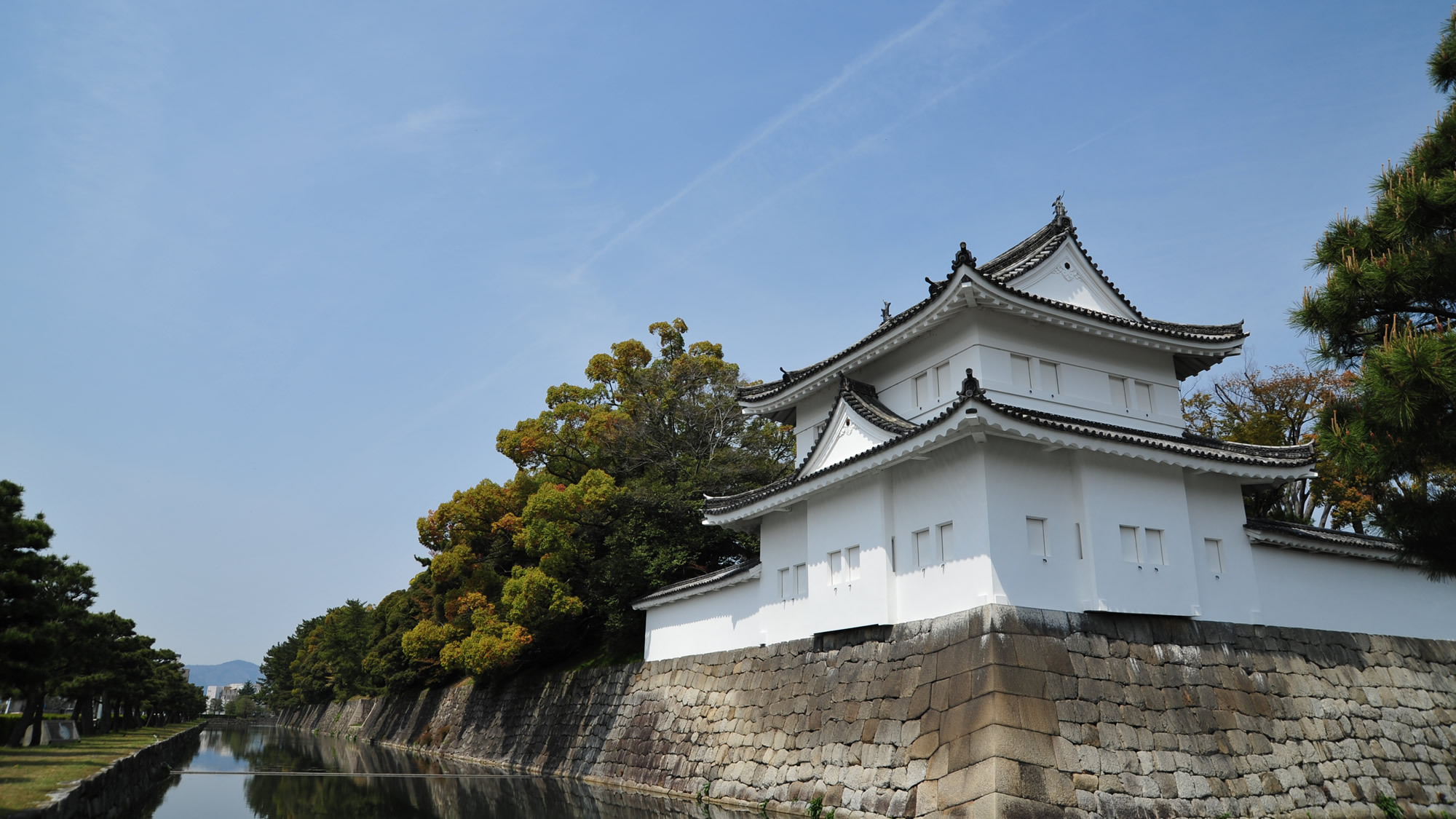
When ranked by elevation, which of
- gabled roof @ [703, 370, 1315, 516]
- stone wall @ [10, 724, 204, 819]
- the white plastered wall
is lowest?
stone wall @ [10, 724, 204, 819]

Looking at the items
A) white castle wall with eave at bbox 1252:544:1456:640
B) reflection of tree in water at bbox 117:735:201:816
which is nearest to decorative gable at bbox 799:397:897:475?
white castle wall with eave at bbox 1252:544:1456:640

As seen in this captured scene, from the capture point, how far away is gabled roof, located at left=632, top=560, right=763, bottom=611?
16891 millimetres

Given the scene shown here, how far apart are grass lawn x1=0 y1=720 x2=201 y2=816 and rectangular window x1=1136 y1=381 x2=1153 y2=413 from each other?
16.1 meters

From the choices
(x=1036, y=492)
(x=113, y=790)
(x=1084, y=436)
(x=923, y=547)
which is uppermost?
(x=1084, y=436)

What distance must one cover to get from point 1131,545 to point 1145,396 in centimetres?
390

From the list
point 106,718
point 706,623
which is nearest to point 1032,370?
point 706,623

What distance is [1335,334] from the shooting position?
9.06 meters

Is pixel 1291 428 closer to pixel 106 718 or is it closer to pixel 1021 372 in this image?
pixel 1021 372

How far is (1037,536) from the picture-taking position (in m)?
12.0

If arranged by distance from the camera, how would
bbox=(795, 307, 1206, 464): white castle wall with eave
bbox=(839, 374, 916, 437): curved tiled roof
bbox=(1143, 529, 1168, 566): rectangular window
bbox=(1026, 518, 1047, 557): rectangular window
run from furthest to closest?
bbox=(795, 307, 1206, 464): white castle wall with eave, bbox=(839, 374, 916, 437): curved tiled roof, bbox=(1143, 529, 1168, 566): rectangular window, bbox=(1026, 518, 1047, 557): rectangular window

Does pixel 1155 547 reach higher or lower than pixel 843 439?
lower

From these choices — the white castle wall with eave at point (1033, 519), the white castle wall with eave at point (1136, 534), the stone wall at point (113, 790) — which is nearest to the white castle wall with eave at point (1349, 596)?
the white castle wall with eave at point (1136, 534)

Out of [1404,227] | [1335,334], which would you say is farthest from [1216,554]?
[1404,227]

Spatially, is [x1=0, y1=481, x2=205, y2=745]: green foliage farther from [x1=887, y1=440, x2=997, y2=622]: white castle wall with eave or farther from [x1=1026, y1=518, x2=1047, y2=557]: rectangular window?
[x1=1026, y1=518, x2=1047, y2=557]: rectangular window
